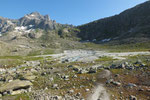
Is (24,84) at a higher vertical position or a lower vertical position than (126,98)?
higher

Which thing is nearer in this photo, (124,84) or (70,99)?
(70,99)

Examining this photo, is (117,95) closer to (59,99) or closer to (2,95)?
(59,99)

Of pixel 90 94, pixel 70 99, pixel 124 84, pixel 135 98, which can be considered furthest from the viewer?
pixel 124 84

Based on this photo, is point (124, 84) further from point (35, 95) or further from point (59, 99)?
point (35, 95)

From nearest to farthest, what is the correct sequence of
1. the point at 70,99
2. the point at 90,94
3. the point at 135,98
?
the point at 135,98, the point at 70,99, the point at 90,94

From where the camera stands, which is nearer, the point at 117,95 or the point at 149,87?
the point at 117,95

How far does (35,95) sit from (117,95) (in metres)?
16.3

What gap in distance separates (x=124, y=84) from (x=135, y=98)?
6.45 meters

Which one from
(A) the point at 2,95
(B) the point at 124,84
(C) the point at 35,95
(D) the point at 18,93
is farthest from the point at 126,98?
(A) the point at 2,95

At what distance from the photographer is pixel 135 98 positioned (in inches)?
733

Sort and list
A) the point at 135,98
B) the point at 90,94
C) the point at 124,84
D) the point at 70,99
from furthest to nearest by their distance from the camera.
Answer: the point at 124,84
the point at 90,94
the point at 70,99
the point at 135,98

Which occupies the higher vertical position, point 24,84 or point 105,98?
point 24,84

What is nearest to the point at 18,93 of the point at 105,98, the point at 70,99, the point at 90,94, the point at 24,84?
the point at 24,84

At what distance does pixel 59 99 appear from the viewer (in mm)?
19938
